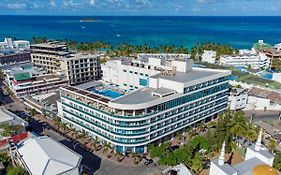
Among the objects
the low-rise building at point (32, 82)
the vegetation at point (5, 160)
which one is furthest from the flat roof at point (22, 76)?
the vegetation at point (5, 160)

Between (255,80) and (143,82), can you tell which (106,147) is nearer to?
(143,82)

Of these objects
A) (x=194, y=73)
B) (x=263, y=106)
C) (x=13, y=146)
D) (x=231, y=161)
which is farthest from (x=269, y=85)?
(x=13, y=146)

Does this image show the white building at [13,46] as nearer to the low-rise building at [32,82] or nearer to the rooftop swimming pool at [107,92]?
the low-rise building at [32,82]

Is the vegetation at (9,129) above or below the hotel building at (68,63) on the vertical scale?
below

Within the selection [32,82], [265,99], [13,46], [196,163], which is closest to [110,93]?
[196,163]

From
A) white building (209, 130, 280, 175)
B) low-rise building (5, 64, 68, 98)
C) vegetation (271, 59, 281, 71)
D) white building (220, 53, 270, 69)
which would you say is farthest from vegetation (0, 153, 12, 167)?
vegetation (271, 59, 281, 71)

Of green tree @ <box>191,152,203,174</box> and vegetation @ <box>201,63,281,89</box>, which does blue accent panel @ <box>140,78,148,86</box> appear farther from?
vegetation @ <box>201,63,281,89</box>

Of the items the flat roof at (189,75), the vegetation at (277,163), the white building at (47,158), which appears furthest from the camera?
the flat roof at (189,75)

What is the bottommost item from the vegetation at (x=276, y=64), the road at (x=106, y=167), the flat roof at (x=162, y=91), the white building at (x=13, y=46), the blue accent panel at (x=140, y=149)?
the road at (x=106, y=167)
